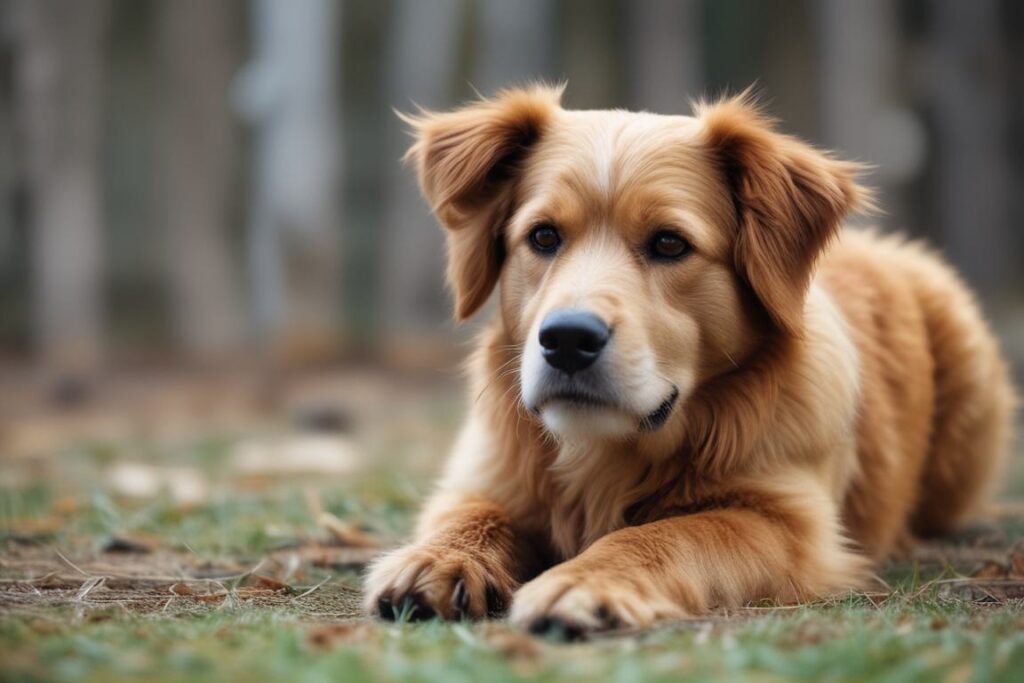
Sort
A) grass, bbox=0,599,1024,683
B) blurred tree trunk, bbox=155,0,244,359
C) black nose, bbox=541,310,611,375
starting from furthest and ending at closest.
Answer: blurred tree trunk, bbox=155,0,244,359, black nose, bbox=541,310,611,375, grass, bbox=0,599,1024,683

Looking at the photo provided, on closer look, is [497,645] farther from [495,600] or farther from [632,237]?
[632,237]

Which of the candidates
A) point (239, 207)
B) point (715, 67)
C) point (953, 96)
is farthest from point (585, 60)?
point (953, 96)

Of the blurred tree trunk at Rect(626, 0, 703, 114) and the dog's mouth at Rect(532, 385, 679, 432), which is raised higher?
the blurred tree trunk at Rect(626, 0, 703, 114)

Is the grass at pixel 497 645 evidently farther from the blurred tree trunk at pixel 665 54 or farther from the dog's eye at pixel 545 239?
the blurred tree trunk at pixel 665 54

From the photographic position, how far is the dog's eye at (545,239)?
396 centimetres

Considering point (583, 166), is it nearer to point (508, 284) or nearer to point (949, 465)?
point (508, 284)

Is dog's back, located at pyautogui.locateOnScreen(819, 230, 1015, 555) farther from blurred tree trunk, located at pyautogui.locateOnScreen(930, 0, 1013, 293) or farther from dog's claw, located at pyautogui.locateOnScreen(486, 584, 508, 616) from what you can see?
blurred tree trunk, located at pyautogui.locateOnScreen(930, 0, 1013, 293)

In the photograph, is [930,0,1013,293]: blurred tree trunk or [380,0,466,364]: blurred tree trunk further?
[380,0,466,364]: blurred tree trunk

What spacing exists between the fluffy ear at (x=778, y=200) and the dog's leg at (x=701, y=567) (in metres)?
0.62

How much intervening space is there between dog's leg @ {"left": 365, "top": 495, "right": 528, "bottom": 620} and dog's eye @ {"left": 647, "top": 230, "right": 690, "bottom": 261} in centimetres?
100

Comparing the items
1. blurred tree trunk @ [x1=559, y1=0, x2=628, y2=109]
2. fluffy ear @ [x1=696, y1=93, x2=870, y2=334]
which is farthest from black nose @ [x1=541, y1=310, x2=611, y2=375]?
blurred tree trunk @ [x1=559, y1=0, x2=628, y2=109]

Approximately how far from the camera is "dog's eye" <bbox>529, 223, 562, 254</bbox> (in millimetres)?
3957

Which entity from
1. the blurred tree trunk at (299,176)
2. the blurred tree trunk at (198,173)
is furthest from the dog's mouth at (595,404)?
the blurred tree trunk at (198,173)

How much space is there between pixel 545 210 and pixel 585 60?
21597 mm
